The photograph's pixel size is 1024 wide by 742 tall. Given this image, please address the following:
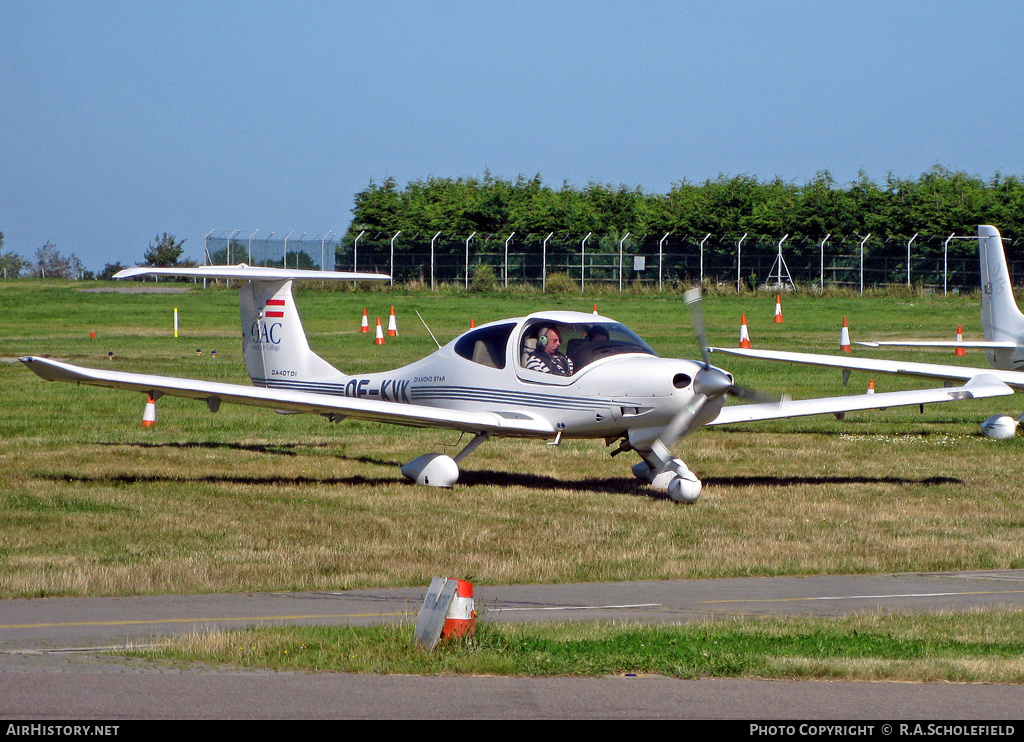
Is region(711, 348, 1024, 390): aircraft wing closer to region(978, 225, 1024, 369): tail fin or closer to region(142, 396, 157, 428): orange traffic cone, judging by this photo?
region(978, 225, 1024, 369): tail fin

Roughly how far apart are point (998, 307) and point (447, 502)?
40.2 feet

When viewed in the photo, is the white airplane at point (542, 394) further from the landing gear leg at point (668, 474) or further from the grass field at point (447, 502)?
the grass field at point (447, 502)

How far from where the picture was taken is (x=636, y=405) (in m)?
14.6

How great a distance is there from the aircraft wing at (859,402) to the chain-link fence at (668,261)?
34.8 metres

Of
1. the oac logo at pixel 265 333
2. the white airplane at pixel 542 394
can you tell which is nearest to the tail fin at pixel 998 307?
the white airplane at pixel 542 394

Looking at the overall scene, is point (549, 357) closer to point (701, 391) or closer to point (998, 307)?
point (701, 391)

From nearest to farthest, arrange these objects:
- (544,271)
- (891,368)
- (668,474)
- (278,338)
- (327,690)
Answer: (327,690)
(668,474)
(278,338)
(891,368)
(544,271)

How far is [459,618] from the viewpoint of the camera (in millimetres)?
7438

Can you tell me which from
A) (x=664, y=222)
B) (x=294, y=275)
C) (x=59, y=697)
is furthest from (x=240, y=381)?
(x=664, y=222)

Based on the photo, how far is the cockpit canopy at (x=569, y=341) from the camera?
15258 millimetres

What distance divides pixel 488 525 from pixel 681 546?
1.97 m

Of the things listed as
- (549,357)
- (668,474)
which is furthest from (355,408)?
(668,474)

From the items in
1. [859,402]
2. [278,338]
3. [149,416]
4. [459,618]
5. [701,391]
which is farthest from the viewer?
[149,416]

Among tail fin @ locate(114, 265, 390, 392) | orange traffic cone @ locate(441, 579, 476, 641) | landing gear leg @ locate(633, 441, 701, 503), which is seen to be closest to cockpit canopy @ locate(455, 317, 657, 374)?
landing gear leg @ locate(633, 441, 701, 503)
